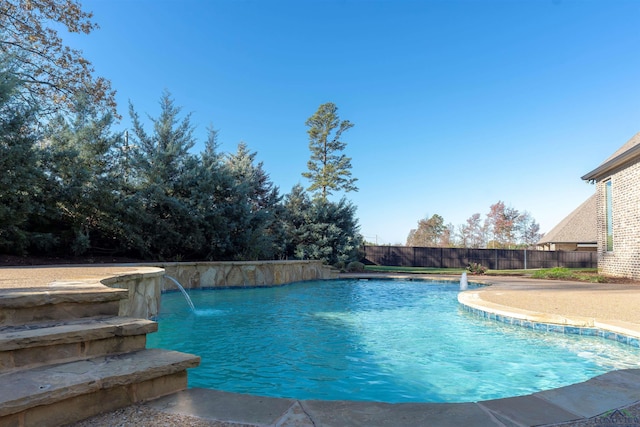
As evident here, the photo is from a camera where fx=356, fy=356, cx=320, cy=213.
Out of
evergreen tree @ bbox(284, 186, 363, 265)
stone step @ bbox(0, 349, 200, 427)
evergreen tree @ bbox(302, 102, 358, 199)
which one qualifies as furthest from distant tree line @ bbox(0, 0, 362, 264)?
evergreen tree @ bbox(302, 102, 358, 199)

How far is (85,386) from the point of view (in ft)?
6.05

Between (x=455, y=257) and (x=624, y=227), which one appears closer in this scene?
(x=624, y=227)

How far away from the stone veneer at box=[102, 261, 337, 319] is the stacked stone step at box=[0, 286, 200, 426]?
5.53 ft

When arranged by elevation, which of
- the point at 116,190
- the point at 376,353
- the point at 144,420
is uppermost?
the point at 116,190

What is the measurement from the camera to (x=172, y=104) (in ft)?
40.0

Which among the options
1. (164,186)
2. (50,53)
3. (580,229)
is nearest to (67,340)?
(164,186)

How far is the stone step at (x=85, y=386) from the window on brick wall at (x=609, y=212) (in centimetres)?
1614

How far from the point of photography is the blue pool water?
3.32 m

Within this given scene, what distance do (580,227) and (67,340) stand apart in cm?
3011

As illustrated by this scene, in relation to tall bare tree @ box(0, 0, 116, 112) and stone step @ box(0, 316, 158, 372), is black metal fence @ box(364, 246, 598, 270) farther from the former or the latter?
stone step @ box(0, 316, 158, 372)

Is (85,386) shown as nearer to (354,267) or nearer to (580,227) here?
(354,267)

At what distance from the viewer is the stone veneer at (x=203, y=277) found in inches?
204

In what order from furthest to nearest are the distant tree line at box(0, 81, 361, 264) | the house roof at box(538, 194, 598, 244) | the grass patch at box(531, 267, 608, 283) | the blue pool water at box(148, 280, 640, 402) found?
1. the house roof at box(538, 194, 598, 244)
2. the grass patch at box(531, 267, 608, 283)
3. the distant tree line at box(0, 81, 361, 264)
4. the blue pool water at box(148, 280, 640, 402)

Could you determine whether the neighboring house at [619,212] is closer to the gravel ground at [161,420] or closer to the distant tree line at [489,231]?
the gravel ground at [161,420]
